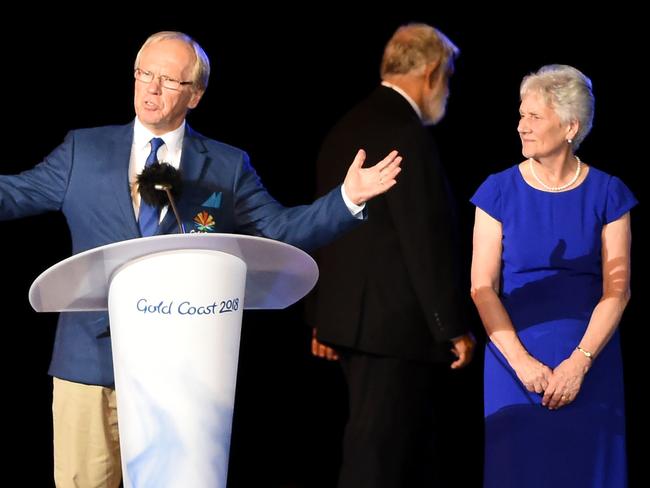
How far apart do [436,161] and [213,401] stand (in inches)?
62.8

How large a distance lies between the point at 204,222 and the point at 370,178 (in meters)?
0.46

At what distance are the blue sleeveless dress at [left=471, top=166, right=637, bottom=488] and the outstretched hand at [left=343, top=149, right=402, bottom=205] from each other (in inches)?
29.6

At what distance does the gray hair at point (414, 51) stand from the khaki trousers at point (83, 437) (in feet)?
5.39

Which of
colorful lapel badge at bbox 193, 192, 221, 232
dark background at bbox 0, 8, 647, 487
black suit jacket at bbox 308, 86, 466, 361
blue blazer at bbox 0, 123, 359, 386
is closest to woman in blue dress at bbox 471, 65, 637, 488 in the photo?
black suit jacket at bbox 308, 86, 466, 361

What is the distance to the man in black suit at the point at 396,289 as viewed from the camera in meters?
3.79

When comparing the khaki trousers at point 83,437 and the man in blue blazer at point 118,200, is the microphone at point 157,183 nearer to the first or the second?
the man in blue blazer at point 118,200

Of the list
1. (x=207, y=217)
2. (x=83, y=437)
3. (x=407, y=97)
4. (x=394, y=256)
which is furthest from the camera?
(x=407, y=97)

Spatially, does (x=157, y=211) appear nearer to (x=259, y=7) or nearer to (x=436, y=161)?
(x=436, y=161)

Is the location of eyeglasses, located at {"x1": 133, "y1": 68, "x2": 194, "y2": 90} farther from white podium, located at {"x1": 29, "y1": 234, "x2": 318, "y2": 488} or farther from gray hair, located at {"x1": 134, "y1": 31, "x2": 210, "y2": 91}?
white podium, located at {"x1": 29, "y1": 234, "x2": 318, "y2": 488}

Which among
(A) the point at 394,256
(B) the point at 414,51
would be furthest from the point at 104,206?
(B) the point at 414,51

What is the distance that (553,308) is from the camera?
3453 millimetres

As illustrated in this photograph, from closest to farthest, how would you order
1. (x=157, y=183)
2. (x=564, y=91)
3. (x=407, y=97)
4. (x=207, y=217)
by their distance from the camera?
(x=157, y=183)
(x=207, y=217)
(x=564, y=91)
(x=407, y=97)

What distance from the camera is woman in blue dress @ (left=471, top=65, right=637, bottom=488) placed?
3.44m

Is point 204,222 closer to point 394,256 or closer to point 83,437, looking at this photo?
point 83,437
